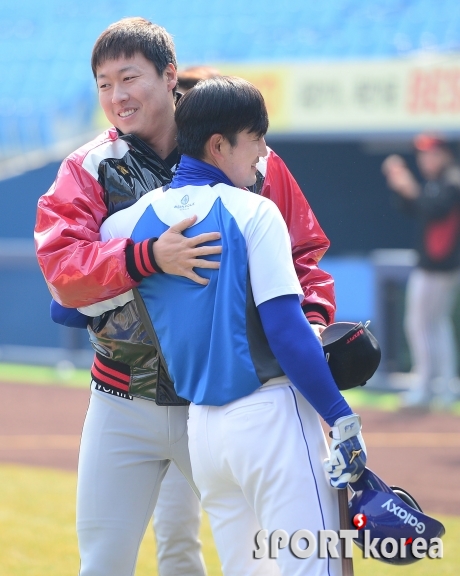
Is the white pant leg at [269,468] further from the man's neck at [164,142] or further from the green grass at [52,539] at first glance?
the green grass at [52,539]

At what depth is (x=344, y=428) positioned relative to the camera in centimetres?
210

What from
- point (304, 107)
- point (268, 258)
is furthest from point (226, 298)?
point (304, 107)

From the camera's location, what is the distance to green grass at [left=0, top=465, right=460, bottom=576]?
411 centimetres

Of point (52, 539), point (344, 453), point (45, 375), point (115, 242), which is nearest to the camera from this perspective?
point (344, 453)

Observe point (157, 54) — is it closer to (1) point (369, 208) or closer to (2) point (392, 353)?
(2) point (392, 353)

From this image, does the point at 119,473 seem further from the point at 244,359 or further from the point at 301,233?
the point at 301,233

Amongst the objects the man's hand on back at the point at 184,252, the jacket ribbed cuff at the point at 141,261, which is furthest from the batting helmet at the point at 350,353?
the jacket ribbed cuff at the point at 141,261

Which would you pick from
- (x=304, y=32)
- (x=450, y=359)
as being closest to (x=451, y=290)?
(x=450, y=359)

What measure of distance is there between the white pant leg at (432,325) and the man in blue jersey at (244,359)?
19.5 ft

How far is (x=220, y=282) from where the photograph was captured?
2164mm

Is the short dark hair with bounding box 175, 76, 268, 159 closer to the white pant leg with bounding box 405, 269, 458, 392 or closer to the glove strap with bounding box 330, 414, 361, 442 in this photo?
the glove strap with bounding box 330, 414, 361, 442

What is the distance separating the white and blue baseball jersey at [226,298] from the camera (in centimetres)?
215

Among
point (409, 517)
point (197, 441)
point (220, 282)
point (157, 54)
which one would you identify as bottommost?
point (409, 517)

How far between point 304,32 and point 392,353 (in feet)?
21.7
